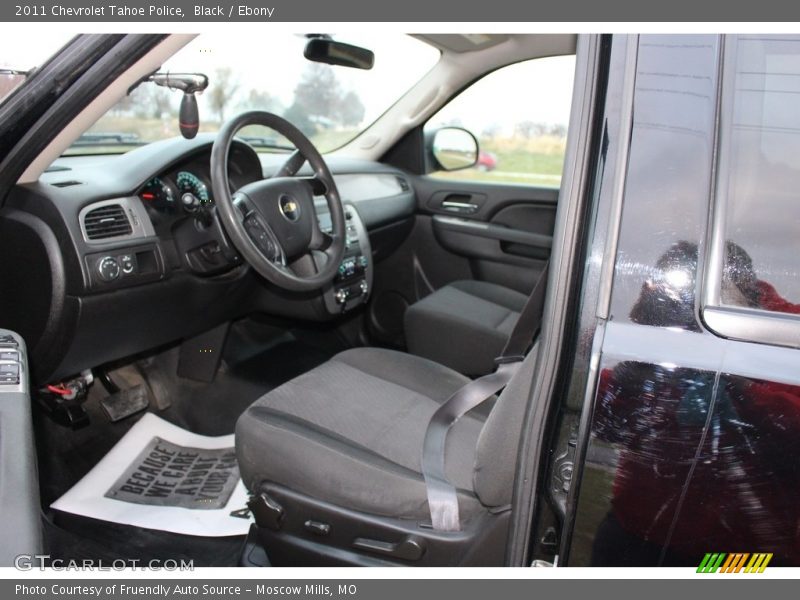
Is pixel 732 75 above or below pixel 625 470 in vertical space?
above

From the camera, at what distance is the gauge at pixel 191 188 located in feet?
6.59

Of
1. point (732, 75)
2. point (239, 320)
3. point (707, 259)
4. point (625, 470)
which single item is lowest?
point (239, 320)

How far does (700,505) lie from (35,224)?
1.65 metres

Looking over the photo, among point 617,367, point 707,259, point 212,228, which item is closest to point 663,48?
point 707,259

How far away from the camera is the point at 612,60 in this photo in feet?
3.25

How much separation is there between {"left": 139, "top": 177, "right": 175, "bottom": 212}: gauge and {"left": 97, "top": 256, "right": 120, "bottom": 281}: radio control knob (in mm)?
237

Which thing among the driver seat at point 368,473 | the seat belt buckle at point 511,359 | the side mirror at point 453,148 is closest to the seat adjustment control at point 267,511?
the driver seat at point 368,473

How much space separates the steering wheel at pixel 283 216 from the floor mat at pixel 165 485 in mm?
756

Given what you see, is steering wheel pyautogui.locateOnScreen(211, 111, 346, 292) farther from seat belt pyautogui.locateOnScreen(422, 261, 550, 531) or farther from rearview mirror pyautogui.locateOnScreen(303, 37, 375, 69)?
seat belt pyautogui.locateOnScreen(422, 261, 550, 531)

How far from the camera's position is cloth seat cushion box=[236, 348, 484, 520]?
1359 millimetres

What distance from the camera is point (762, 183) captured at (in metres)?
0.90

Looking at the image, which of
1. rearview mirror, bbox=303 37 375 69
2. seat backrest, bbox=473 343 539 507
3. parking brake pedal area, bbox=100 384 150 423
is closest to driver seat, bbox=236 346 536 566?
seat backrest, bbox=473 343 539 507

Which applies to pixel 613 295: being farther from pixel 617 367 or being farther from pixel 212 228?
pixel 212 228

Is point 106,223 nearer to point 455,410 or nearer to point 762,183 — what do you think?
point 455,410
